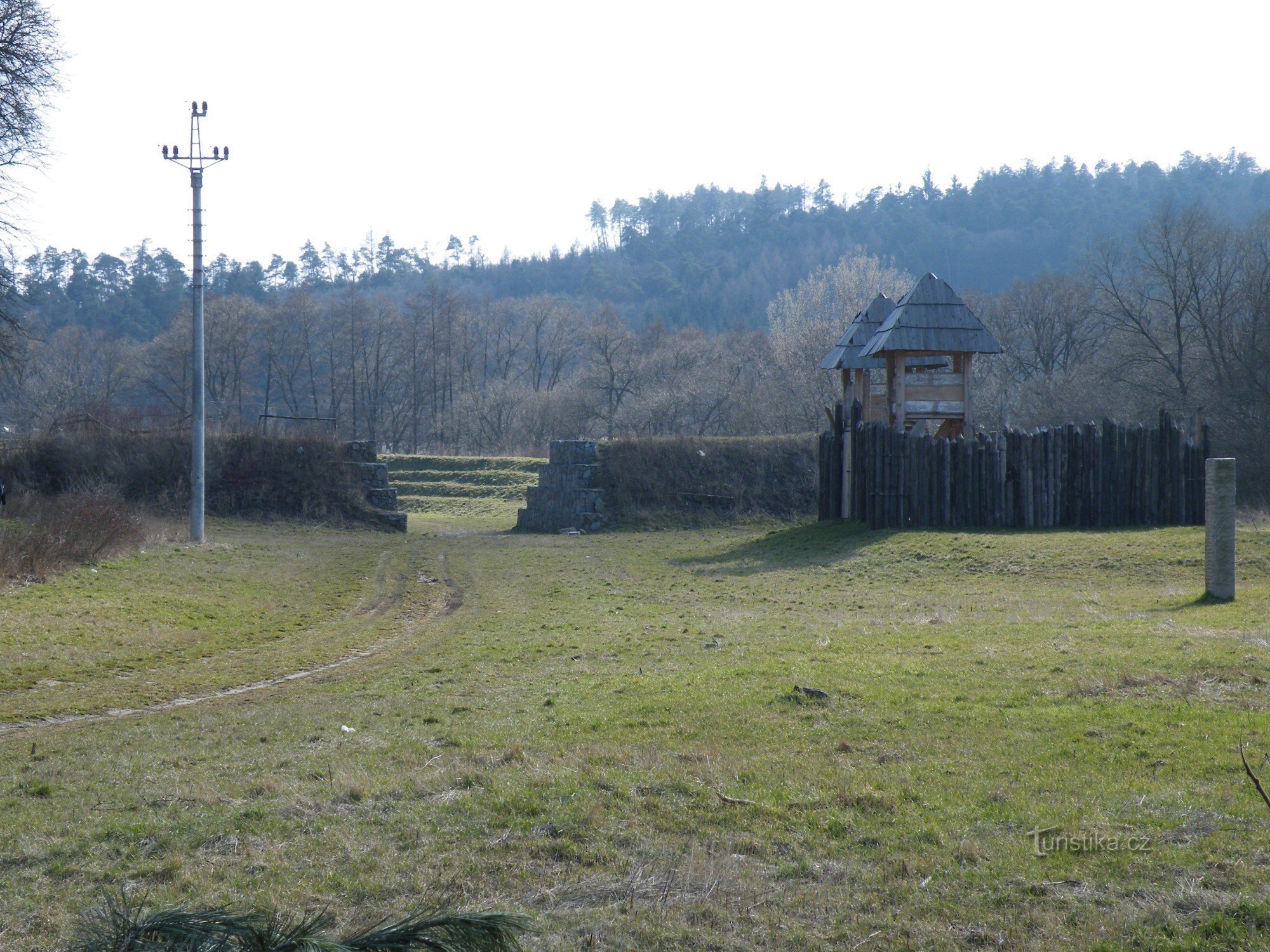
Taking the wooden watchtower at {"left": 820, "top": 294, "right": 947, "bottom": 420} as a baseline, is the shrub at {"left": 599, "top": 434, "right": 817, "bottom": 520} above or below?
below

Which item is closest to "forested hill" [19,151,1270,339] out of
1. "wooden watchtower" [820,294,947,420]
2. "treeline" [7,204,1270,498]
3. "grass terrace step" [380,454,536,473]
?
"treeline" [7,204,1270,498]

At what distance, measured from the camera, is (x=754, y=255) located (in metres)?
129

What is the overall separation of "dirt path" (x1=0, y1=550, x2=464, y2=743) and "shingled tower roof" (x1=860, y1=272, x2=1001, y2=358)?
11465 mm

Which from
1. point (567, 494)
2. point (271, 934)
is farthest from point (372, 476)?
point (271, 934)

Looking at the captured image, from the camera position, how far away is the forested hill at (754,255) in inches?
4232

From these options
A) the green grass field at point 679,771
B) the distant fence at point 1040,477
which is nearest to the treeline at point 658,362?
the green grass field at point 679,771

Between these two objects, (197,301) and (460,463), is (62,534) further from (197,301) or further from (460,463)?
(460,463)

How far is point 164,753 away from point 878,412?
24304 mm

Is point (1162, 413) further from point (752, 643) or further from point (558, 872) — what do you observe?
point (558, 872)

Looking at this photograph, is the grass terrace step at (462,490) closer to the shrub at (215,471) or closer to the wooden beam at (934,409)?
the shrub at (215,471)

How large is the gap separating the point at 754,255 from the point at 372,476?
9947cm

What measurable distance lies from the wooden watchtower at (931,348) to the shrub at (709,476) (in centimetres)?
1117

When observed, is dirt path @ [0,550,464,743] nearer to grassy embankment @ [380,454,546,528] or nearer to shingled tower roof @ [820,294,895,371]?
shingled tower roof @ [820,294,895,371]

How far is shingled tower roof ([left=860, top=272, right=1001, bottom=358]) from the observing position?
23.5m
